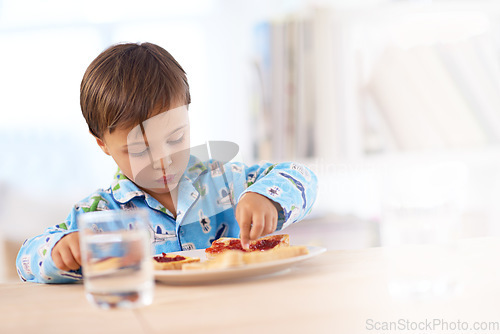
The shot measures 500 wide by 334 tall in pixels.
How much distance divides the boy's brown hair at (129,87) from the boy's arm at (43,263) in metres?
0.27

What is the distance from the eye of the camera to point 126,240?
1.84ft

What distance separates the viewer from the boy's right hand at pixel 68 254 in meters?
0.83

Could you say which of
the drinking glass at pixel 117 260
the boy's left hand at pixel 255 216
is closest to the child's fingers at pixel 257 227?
the boy's left hand at pixel 255 216

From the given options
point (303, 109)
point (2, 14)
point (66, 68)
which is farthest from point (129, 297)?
point (2, 14)

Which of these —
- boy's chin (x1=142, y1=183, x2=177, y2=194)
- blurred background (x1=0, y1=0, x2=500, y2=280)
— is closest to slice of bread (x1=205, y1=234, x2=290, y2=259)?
boy's chin (x1=142, y1=183, x2=177, y2=194)

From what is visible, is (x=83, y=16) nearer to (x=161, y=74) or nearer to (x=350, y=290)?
(x=161, y=74)

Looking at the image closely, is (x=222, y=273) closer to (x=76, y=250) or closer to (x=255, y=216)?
(x=255, y=216)

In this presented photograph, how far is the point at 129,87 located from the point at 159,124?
107 millimetres

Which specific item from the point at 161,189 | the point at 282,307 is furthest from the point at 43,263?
the point at 282,307

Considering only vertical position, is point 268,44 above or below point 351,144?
above

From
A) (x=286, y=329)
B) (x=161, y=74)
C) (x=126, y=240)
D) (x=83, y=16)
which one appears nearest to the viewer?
(x=286, y=329)

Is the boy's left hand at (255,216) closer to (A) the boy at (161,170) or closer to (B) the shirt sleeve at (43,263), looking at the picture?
(A) the boy at (161,170)

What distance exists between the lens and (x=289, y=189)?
100cm

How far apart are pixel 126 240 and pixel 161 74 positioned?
24.0 inches
